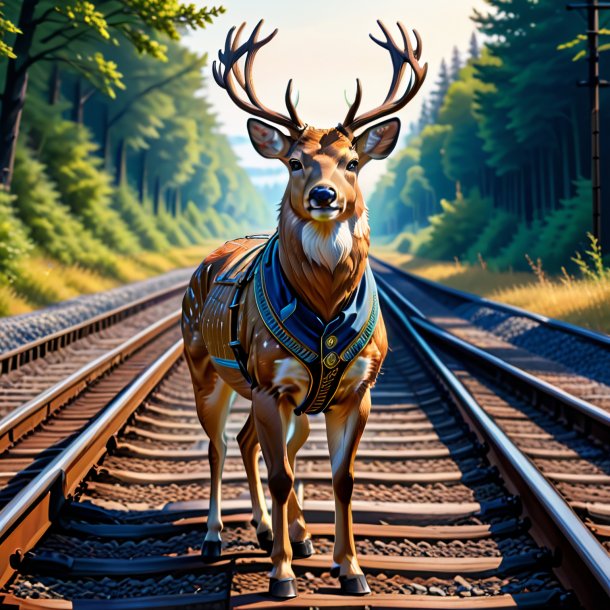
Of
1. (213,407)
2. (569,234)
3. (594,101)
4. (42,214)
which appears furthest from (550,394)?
(42,214)

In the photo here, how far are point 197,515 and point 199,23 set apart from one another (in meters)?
14.2

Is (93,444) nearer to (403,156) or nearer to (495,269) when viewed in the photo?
(495,269)

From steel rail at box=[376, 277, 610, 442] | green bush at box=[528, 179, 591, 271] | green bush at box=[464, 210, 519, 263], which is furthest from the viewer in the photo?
green bush at box=[464, 210, 519, 263]

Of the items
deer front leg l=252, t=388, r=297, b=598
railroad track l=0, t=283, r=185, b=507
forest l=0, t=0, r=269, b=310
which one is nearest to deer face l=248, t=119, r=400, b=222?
deer front leg l=252, t=388, r=297, b=598

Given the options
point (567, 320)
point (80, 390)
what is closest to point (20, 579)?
point (80, 390)

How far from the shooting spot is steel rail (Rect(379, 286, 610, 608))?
3641 mm

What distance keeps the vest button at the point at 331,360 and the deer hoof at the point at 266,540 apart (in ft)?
3.95

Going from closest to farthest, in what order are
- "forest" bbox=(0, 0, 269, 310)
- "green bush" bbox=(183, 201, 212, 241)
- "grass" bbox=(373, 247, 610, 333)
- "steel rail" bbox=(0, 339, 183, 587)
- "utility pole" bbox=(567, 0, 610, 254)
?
"steel rail" bbox=(0, 339, 183, 587)
"grass" bbox=(373, 247, 610, 333)
"utility pole" bbox=(567, 0, 610, 254)
"forest" bbox=(0, 0, 269, 310)
"green bush" bbox=(183, 201, 212, 241)

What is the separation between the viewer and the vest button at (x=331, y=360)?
4.00 m

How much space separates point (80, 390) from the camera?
29.8ft

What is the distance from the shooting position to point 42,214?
25906 mm

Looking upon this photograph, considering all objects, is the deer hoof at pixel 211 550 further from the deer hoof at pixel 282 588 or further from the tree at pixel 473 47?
the tree at pixel 473 47

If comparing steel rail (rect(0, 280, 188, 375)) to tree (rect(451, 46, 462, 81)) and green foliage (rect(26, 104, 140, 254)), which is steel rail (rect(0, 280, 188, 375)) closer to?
green foliage (rect(26, 104, 140, 254))

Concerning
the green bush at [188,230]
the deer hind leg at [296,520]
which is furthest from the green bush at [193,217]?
the deer hind leg at [296,520]
